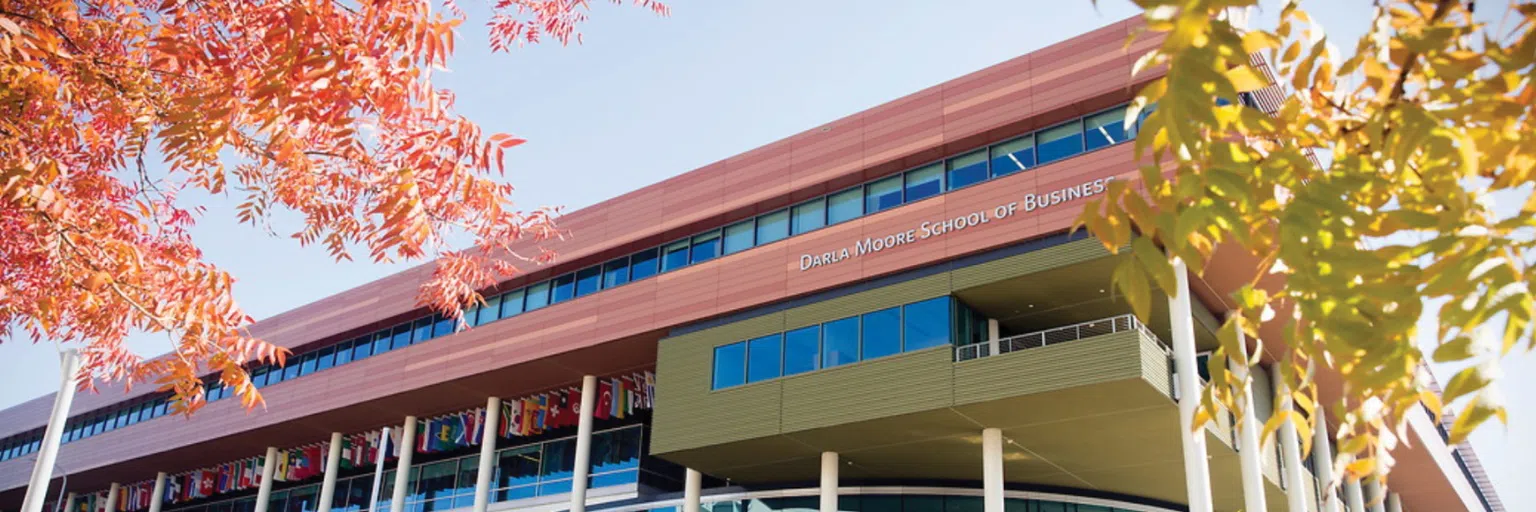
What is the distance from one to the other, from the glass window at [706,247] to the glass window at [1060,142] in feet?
30.3

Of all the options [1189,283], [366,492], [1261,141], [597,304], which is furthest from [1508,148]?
[366,492]

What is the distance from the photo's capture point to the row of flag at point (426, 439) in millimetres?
35281

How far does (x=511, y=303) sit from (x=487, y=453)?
16.0ft

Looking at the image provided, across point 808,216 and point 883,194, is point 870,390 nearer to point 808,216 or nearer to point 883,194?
point 883,194

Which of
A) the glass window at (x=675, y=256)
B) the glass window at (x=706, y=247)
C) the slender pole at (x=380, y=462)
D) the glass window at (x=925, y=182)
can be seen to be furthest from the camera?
the slender pole at (x=380, y=462)

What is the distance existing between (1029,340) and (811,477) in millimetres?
8380

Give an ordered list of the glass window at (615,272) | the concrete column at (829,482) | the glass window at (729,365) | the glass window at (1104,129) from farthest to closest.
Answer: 1. the glass window at (615,272)
2. the glass window at (729,365)
3. the concrete column at (829,482)
4. the glass window at (1104,129)

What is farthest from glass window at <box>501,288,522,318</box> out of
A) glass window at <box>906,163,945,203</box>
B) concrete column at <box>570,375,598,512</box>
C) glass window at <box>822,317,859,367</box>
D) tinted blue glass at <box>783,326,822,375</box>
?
glass window at <box>906,163,945,203</box>

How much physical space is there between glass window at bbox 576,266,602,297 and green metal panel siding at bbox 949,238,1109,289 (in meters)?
11.9

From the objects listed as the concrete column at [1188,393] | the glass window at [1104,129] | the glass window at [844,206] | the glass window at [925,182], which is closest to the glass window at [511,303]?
the glass window at [844,206]

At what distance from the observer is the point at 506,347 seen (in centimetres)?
3503

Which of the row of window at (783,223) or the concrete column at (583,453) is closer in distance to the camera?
the row of window at (783,223)

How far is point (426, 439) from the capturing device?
40531 mm

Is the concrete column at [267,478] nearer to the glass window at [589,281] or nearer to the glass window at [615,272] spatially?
the glass window at [589,281]
